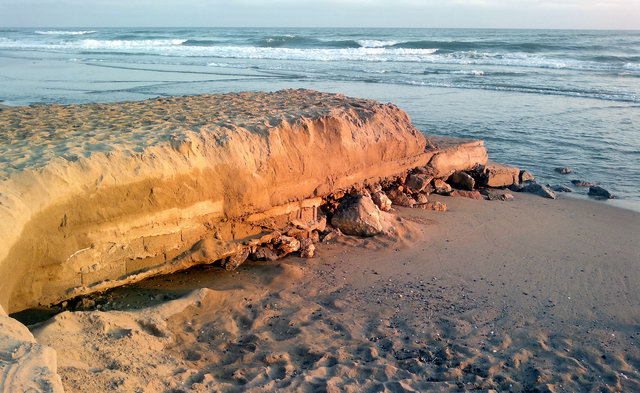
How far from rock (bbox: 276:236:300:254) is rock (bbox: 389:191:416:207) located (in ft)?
6.11

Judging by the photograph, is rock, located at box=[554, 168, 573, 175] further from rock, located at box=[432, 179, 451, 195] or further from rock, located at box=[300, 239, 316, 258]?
rock, located at box=[300, 239, 316, 258]

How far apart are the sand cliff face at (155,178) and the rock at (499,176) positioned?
6.08 ft

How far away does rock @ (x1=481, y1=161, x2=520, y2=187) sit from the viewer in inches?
303

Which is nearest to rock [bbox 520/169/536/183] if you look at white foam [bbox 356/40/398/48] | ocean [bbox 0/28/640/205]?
ocean [bbox 0/28/640/205]

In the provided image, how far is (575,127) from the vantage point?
38.2 ft

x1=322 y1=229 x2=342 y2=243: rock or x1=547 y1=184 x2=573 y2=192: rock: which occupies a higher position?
x1=322 y1=229 x2=342 y2=243: rock

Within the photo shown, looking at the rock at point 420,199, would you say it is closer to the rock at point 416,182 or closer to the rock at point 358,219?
the rock at point 416,182

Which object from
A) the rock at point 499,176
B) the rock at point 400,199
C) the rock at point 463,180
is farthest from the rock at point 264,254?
the rock at point 499,176

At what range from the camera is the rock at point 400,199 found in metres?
6.60

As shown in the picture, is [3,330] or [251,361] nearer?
[3,330]

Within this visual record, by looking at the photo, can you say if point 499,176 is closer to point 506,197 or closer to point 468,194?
point 506,197

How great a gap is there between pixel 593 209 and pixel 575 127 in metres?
5.24

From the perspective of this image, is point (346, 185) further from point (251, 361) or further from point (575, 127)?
point (575, 127)

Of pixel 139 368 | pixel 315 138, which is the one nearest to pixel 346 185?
pixel 315 138
